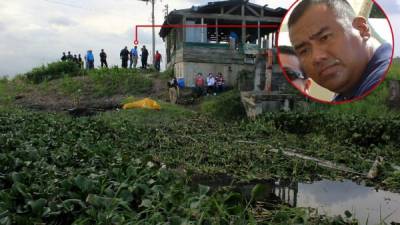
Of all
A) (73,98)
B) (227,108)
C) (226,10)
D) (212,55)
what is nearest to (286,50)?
(227,108)

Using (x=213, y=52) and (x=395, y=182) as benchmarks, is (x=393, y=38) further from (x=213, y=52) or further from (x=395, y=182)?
(x=213, y=52)

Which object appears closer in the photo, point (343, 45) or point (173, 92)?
point (343, 45)

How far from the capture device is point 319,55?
3791mm

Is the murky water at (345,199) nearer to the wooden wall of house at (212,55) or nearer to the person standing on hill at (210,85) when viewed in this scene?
the person standing on hill at (210,85)

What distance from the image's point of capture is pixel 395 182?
750 cm

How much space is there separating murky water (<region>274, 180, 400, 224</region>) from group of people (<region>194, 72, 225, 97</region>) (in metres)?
14.7

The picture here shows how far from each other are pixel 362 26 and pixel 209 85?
61.5ft

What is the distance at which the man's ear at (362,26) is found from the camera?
3.73 m

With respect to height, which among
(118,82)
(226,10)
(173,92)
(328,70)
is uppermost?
(226,10)

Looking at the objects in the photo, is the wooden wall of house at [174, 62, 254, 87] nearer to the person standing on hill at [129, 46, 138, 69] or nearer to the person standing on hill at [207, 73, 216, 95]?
the person standing on hill at [207, 73, 216, 95]

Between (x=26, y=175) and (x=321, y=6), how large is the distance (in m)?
3.12

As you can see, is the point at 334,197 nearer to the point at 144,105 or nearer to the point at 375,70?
the point at 375,70

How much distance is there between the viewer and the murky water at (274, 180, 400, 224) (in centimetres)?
582

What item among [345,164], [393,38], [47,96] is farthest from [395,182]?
[47,96]
